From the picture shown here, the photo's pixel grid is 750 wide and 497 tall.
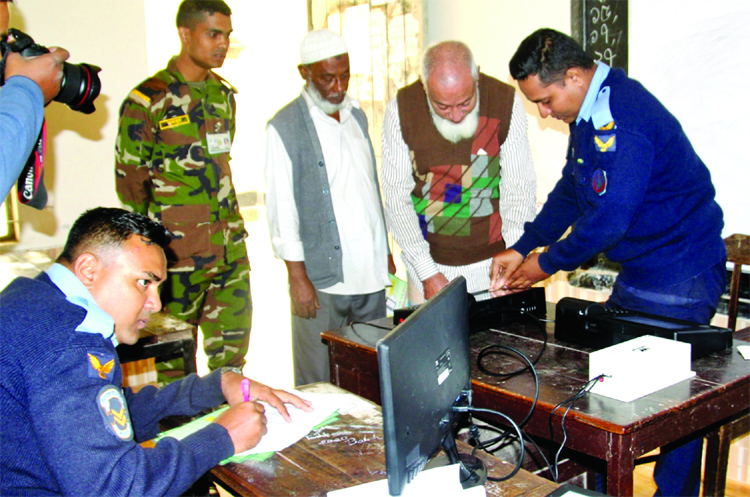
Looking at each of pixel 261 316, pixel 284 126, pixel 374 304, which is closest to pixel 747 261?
pixel 374 304

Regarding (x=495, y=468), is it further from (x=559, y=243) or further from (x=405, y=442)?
(x=559, y=243)

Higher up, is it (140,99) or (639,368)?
(140,99)

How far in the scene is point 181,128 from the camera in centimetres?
288

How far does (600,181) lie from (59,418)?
1537mm

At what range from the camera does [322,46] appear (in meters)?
2.69

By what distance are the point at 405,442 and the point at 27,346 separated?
2.22 feet

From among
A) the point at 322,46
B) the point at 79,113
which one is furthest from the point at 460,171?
the point at 79,113

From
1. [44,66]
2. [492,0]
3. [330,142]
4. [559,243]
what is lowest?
[559,243]

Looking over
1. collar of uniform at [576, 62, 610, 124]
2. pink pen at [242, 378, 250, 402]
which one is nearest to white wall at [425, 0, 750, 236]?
collar of uniform at [576, 62, 610, 124]

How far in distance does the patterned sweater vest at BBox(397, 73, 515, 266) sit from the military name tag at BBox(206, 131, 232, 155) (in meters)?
0.87

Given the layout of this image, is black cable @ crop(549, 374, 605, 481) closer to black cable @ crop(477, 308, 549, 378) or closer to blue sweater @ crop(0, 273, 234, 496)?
black cable @ crop(477, 308, 549, 378)

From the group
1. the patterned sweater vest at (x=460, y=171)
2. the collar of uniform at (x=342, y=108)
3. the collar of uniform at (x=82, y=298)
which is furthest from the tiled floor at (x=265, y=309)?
the collar of uniform at (x=82, y=298)

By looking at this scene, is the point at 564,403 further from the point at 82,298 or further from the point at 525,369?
the point at 82,298

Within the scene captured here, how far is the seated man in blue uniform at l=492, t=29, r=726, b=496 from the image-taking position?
6.29ft
